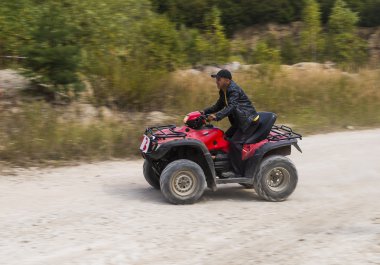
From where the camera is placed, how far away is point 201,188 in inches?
327

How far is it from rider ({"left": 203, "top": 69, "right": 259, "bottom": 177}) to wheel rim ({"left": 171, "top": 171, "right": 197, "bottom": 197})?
616mm

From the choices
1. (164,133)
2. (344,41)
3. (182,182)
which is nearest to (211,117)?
(164,133)

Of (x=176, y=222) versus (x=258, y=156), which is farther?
(x=258, y=156)

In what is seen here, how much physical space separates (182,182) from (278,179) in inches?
58.6

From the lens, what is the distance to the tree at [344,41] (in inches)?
1271

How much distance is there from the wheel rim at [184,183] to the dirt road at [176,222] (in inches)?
9.5

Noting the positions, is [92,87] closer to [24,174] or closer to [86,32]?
[86,32]

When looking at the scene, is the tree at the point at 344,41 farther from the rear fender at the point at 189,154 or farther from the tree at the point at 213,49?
the rear fender at the point at 189,154

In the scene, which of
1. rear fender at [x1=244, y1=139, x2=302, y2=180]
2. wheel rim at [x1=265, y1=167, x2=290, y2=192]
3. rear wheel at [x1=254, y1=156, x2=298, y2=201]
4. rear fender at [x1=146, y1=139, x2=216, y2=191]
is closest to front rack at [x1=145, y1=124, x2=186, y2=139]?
rear fender at [x1=146, y1=139, x2=216, y2=191]

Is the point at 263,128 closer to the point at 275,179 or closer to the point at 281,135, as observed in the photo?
the point at 281,135

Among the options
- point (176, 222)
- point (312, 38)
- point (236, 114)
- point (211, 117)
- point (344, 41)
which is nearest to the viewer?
point (176, 222)

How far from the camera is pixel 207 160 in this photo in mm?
8344

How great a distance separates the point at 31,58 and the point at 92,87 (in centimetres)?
198

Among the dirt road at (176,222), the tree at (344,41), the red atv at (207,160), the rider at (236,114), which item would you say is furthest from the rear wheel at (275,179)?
the tree at (344,41)
